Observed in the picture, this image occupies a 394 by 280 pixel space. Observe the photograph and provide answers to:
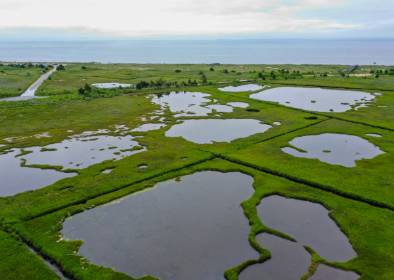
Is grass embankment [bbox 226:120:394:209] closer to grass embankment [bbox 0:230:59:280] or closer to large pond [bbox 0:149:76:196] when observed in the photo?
large pond [bbox 0:149:76:196]

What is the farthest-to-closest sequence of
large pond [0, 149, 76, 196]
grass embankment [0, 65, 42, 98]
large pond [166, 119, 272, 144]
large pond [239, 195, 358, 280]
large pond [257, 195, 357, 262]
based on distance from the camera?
grass embankment [0, 65, 42, 98] < large pond [166, 119, 272, 144] < large pond [0, 149, 76, 196] < large pond [257, 195, 357, 262] < large pond [239, 195, 358, 280]

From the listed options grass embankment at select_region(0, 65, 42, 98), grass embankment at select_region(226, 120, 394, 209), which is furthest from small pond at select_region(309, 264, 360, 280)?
grass embankment at select_region(0, 65, 42, 98)

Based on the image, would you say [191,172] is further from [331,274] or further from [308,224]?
[331,274]

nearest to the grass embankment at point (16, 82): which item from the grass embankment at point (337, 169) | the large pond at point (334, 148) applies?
the grass embankment at point (337, 169)

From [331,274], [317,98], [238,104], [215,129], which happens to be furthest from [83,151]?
[317,98]

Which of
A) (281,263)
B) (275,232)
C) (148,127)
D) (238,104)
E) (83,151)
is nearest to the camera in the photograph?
(281,263)

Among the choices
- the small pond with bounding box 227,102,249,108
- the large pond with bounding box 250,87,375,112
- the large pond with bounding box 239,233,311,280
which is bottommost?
the large pond with bounding box 239,233,311,280
